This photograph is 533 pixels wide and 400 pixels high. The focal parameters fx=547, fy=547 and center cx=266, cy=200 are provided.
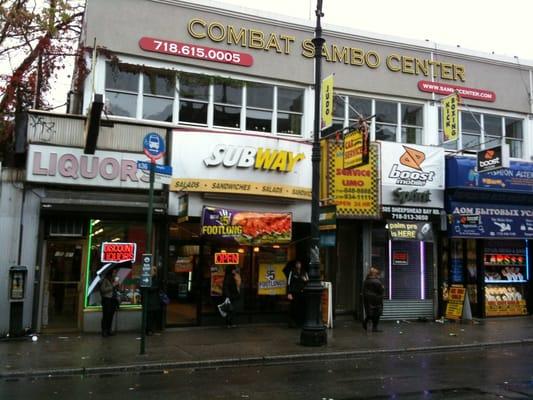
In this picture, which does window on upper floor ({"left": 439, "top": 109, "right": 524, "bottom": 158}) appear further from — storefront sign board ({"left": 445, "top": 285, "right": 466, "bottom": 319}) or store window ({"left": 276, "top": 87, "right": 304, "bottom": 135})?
store window ({"left": 276, "top": 87, "right": 304, "bottom": 135})

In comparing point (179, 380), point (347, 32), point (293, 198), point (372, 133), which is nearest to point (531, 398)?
point (179, 380)

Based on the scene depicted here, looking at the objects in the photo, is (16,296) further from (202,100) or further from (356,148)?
(356,148)

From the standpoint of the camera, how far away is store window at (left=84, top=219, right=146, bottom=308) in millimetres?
13523

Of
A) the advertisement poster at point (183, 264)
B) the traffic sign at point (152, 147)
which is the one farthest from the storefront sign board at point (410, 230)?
the traffic sign at point (152, 147)

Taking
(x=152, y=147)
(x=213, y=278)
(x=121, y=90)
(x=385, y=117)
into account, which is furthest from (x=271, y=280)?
(x=121, y=90)

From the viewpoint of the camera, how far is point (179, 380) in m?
9.01

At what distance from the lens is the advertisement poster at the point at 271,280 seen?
1570 cm

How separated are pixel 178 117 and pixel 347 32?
6050mm

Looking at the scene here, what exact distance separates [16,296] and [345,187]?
8.97 metres

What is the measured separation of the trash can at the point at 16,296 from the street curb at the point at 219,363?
3.50 meters

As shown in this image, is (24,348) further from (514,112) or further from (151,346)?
(514,112)

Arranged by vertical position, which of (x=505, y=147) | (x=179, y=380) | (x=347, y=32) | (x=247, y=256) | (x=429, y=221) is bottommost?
(x=179, y=380)

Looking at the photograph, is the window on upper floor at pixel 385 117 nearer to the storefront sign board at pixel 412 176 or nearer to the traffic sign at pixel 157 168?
the storefront sign board at pixel 412 176

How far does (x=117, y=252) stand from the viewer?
44.2 ft
